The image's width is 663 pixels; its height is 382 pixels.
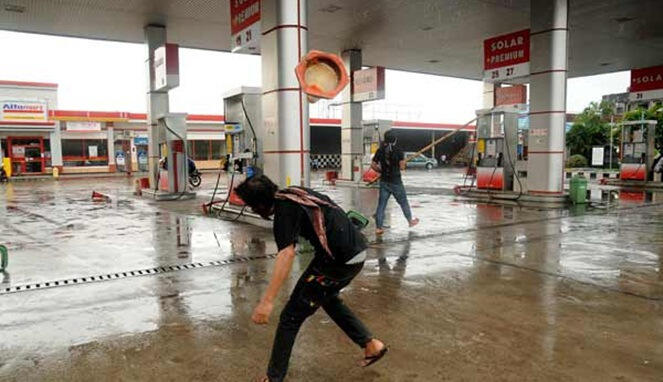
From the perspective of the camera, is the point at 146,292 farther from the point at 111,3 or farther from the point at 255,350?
the point at 111,3

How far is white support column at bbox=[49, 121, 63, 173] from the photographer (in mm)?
26203

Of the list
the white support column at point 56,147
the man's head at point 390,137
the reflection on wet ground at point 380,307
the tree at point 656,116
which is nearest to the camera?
the reflection on wet ground at point 380,307

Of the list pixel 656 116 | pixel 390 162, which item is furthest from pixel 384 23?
pixel 656 116

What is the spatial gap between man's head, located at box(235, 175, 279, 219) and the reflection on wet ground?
1.06 meters

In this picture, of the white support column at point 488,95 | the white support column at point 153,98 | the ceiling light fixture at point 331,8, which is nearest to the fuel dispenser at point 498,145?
the ceiling light fixture at point 331,8

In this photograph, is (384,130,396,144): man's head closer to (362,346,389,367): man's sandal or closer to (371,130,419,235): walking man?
(371,130,419,235): walking man

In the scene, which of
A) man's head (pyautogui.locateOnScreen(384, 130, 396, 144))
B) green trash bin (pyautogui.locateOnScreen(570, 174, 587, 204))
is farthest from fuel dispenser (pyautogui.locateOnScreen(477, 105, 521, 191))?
man's head (pyautogui.locateOnScreen(384, 130, 396, 144))

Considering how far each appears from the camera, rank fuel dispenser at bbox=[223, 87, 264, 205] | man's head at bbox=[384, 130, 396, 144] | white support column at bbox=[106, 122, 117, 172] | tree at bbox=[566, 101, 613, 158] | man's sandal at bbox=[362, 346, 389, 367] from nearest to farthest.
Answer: man's sandal at bbox=[362, 346, 389, 367], man's head at bbox=[384, 130, 396, 144], fuel dispenser at bbox=[223, 87, 264, 205], white support column at bbox=[106, 122, 117, 172], tree at bbox=[566, 101, 613, 158]

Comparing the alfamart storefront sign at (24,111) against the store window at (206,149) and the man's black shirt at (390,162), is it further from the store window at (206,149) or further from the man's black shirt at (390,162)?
the man's black shirt at (390,162)

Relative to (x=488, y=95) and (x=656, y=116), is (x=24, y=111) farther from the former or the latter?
(x=656, y=116)

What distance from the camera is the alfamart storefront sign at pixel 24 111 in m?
24.6

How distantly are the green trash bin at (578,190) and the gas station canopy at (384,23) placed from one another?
198 inches

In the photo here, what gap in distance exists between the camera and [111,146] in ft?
94.2

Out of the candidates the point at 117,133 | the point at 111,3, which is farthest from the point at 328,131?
the point at 111,3
